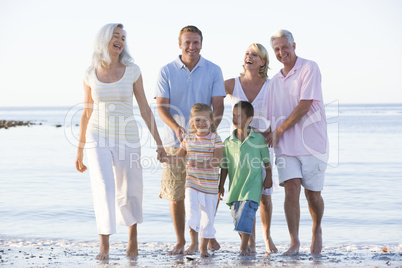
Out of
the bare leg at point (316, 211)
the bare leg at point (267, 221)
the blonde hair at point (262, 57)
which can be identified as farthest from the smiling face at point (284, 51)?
the bare leg at point (267, 221)

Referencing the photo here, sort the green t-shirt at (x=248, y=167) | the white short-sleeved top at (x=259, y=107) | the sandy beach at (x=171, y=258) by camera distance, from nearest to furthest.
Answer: the sandy beach at (x=171, y=258) → the green t-shirt at (x=248, y=167) → the white short-sleeved top at (x=259, y=107)

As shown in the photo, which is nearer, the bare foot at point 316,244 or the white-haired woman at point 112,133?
the white-haired woman at point 112,133

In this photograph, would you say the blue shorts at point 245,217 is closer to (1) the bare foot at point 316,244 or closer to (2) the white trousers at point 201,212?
(2) the white trousers at point 201,212

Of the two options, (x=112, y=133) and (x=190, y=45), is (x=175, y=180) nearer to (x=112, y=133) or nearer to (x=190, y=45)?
(x=112, y=133)

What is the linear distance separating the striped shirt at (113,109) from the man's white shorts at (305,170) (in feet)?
4.79

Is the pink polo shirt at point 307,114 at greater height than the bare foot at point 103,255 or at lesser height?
greater

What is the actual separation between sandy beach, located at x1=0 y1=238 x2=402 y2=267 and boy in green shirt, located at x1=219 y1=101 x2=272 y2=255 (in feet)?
1.20

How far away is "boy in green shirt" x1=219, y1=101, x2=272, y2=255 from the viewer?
194 inches

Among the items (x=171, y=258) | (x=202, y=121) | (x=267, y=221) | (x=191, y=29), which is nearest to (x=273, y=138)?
(x=202, y=121)

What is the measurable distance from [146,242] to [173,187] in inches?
49.9

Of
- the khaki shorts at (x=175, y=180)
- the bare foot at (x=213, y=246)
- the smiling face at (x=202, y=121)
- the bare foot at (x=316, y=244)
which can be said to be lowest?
the bare foot at (x=213, y=246)

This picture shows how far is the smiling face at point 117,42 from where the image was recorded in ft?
15.9

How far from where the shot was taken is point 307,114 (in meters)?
5.06

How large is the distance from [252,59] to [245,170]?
3.99 ft
